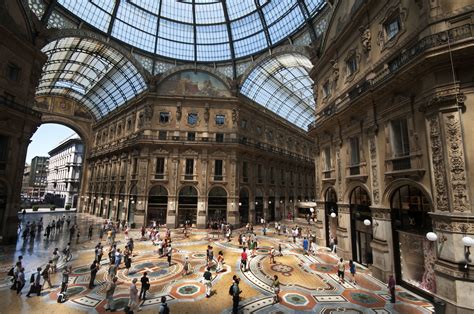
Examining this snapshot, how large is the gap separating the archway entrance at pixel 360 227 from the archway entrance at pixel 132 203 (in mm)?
28075

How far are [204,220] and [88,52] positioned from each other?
31.5 meters

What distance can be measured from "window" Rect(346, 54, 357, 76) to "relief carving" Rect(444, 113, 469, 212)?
9.43 m

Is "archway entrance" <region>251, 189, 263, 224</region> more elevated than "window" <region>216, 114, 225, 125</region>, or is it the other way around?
"window" <region>216, 114, 225, 125</region>

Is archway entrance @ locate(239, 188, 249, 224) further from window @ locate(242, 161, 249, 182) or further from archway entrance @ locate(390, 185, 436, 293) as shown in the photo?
archway entrance @ locate(390, 185, 436, 293)

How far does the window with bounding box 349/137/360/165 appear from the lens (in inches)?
688

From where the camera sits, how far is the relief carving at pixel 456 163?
963 cm

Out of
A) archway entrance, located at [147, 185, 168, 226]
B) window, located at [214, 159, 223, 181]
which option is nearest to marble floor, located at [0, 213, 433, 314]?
archway entrance, located at [147, 185, 168, 226]

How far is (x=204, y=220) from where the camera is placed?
31.0 meters

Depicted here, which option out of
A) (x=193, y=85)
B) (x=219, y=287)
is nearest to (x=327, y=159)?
(x=219, y=287)

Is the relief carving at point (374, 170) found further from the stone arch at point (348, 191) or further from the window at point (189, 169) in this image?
the window at point (189, 169)

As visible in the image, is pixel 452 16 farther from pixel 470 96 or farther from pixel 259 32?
pixel 259 32

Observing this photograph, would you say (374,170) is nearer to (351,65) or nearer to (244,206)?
(351,65)

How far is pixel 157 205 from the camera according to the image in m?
31.5

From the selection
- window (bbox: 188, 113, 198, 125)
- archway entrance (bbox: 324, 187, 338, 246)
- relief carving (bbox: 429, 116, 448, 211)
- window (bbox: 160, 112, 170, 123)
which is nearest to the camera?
relief carving (bbox: 429, 116, 448, 211)
